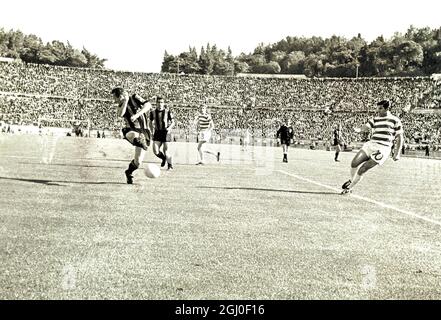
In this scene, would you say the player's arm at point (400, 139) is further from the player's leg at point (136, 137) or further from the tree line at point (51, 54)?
the tree line at point (51, 54)

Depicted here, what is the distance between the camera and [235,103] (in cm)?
7381

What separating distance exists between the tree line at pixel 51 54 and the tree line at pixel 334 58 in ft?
49.0

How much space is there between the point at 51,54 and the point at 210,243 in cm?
9845

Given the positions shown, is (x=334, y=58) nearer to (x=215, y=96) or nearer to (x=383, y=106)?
(x=215, y=96)

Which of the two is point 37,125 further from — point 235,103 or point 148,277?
point 148,277

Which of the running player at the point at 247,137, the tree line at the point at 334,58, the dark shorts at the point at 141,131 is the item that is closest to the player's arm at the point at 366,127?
the dark shorts at the point at 141,131

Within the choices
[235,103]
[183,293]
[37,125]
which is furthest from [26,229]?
[235,103]

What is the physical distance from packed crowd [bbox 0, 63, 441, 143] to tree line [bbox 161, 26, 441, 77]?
2426cm

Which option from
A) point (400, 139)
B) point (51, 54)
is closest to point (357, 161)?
point (400, 139)

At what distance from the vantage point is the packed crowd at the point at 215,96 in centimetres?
6562

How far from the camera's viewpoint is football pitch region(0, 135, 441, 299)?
473 cm

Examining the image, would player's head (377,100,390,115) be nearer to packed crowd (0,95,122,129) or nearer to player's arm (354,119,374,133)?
player's arm (354,119,374,133)

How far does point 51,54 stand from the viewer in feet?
325

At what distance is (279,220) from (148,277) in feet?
13.0
